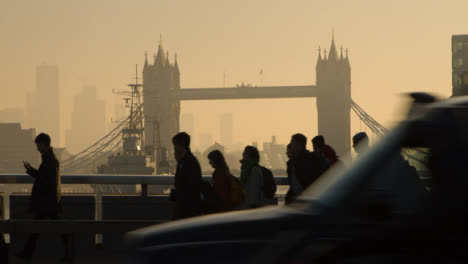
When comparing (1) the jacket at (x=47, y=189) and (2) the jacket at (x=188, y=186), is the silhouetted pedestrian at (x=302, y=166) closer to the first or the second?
(2) the jacket at (x=188, y=186)

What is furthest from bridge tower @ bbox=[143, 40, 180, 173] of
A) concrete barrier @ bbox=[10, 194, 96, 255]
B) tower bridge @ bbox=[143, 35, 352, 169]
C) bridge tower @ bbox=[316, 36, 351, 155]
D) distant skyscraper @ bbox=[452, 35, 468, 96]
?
concrete barrier @ bbox=[10, 194, 96, 255]

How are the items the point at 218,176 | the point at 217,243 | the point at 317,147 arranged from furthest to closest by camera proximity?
the point at 317,147 → the point at 218,176 → the point at 217,243

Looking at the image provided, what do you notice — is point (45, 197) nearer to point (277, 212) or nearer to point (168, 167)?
point (277, 212)

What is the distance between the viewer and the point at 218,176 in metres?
8.05

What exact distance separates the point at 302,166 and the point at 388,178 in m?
4.94

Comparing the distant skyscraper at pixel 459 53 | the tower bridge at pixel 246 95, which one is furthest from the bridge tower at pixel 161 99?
the distant skyscraper at pixel 459 53

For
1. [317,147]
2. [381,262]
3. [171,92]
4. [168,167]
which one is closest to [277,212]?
[381,262]

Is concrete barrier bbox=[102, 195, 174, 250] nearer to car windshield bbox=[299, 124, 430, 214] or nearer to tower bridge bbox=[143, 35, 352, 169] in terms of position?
car windshield bbox=[299, 124, 430, 214]

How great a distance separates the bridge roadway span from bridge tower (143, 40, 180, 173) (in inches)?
87.9

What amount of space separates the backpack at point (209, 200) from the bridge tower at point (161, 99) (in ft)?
476

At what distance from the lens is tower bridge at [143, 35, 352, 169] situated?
521 feet

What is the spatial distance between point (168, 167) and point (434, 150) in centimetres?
11580

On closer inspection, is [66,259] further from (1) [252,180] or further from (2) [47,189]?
(1) [252,180]

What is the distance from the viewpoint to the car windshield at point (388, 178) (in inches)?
126
